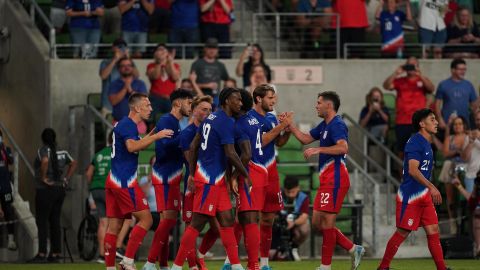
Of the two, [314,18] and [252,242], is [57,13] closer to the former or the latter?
[314,18]

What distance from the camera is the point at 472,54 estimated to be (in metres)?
27.7

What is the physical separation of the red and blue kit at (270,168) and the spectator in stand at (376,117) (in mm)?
7653

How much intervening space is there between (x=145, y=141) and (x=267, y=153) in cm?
166

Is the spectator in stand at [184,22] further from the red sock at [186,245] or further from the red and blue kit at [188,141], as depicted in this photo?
the red sock at [186,245]

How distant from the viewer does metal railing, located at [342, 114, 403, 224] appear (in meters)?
24.5

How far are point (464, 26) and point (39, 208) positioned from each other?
888cm

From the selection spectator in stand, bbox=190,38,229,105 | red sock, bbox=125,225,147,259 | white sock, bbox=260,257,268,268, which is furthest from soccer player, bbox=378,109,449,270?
spectator in stand, bbox=190,38,229,105

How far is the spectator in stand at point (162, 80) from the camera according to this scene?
2462 centimetres

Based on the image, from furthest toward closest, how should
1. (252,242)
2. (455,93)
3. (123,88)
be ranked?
1. (455,93)
2. (123,88)
3. (252,242)

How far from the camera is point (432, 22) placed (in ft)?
89.4

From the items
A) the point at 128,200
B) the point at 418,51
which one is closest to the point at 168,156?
the point at 128,200

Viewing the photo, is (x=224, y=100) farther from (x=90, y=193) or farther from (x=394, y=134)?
(x=394, y=134)

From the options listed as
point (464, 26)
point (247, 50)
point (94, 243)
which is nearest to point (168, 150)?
point (94, 243)

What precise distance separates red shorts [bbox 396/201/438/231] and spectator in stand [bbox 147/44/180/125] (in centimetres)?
737
